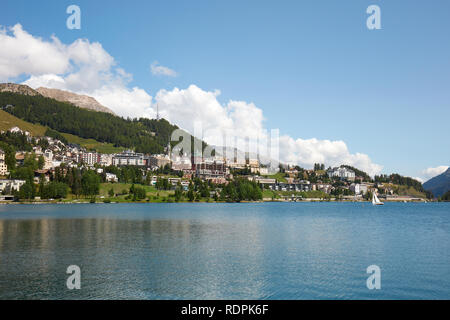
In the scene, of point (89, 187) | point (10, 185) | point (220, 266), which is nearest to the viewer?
point (220, 266)

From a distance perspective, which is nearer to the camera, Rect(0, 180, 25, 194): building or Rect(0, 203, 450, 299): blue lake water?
Rect(0, 203, 450, 299): blue lake water

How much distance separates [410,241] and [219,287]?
118ft

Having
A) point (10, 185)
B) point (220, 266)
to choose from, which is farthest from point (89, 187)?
point (220, 266)

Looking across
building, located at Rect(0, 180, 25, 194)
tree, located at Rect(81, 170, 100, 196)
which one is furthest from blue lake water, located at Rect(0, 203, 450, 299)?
tree, located at Rect(81, 170, 100, 196)

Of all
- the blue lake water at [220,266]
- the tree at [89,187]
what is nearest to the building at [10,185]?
the tree at [89,187]

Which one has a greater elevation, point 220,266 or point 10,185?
point 10,185

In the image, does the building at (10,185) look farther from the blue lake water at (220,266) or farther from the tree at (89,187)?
the blue lake water at (220,266)

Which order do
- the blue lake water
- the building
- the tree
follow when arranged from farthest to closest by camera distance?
the tree
the building
the blue lake water

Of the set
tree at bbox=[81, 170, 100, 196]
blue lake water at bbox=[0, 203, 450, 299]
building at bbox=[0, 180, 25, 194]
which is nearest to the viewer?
blue lake water at bbox=[0, 203, 450, 299]

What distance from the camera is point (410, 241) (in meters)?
52.8

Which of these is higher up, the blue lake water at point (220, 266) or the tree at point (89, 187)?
the tree at point (89, 187)

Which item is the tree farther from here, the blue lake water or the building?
the blue lake water

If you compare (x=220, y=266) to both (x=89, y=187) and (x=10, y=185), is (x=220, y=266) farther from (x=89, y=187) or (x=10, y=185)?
(x=10, y=185)

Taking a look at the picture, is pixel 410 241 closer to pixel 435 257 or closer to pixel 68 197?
pixel 435 257
